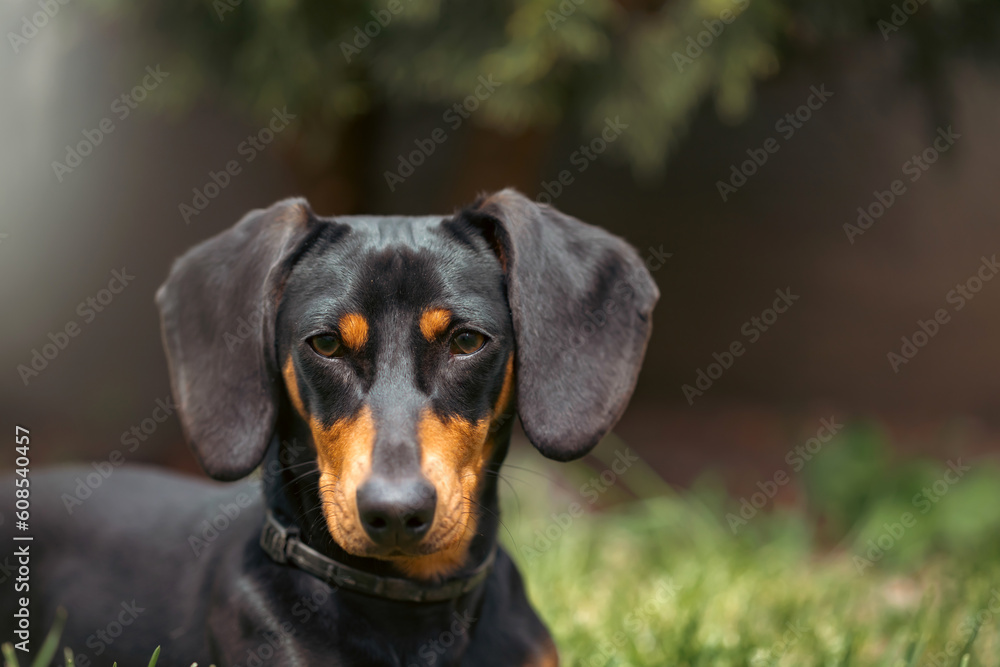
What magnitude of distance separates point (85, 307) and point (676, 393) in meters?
4.02

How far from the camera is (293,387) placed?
2137 millimetres

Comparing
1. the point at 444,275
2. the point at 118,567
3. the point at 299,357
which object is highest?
the point at 444,275

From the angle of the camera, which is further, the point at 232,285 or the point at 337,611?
the point at 232,285

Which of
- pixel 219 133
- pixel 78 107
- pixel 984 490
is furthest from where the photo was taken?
pixel 219 133

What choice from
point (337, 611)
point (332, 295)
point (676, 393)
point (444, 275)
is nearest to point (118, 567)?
point (337, 611)

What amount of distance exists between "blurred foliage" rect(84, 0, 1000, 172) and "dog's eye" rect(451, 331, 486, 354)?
65.6 inches

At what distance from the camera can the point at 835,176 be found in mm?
5980

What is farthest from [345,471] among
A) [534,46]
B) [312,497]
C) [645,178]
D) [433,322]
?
[645,178]

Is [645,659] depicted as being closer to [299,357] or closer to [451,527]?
[451,527]

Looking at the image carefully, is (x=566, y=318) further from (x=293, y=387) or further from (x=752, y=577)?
(x=752, y=577)

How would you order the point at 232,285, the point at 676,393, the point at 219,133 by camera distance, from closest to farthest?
the point at 232,285, the point at 219,133, the point at 676,393

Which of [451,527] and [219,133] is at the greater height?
[451,527]

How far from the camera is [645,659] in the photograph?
2.84 metres

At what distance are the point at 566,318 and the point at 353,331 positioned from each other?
517 millimetres
